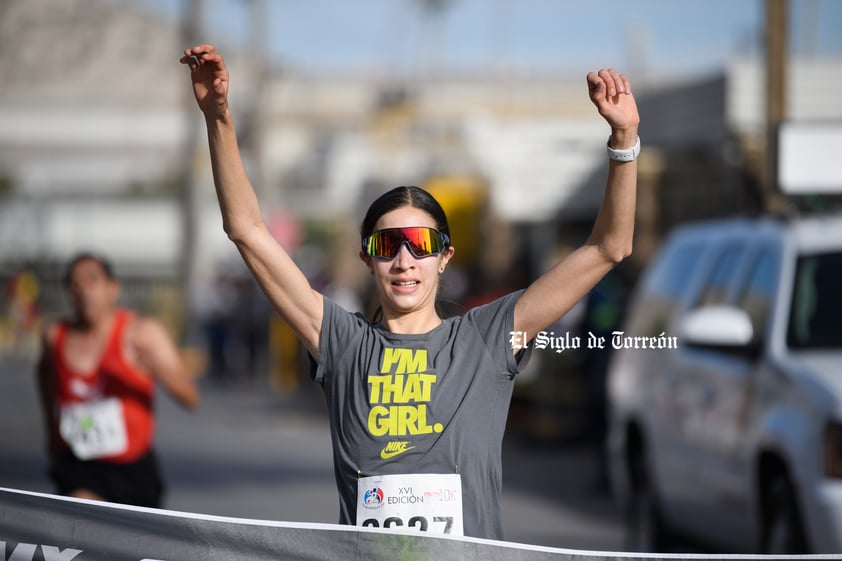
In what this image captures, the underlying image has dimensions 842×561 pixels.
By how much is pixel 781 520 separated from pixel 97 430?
3214mm

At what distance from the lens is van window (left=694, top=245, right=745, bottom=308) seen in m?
8.74

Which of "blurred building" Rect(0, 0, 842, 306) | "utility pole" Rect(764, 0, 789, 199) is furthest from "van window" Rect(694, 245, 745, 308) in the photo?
"utility pole" Rect(764, 0, 789, 199)

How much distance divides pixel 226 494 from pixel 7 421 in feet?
26.0

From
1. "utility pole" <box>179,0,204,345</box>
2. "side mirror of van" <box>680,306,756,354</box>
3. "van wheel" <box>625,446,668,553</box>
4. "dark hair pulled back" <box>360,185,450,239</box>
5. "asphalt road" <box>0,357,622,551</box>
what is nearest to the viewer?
"dark hair pulled back" <box>360,185,450,239</box>

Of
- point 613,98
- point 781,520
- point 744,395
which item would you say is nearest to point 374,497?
point 613,98

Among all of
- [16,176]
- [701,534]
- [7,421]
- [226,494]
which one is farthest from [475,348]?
[16,176]

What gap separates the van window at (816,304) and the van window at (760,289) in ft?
0.46

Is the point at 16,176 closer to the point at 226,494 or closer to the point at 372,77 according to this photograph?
the point at 372,77

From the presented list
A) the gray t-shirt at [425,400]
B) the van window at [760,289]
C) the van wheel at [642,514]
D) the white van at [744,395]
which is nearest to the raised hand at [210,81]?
the gray t-shirt at [425,400]

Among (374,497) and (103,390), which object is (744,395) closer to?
(103,390)

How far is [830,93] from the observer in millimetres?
13023

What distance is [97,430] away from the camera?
23.3 feet

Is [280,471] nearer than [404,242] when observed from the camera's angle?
No

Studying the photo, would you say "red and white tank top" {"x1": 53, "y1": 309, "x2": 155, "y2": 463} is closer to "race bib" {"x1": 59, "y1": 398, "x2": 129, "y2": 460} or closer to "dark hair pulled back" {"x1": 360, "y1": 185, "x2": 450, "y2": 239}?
"race bib" {"x1": 59, "y1": 398, "x2": 129, "y2": 460}
